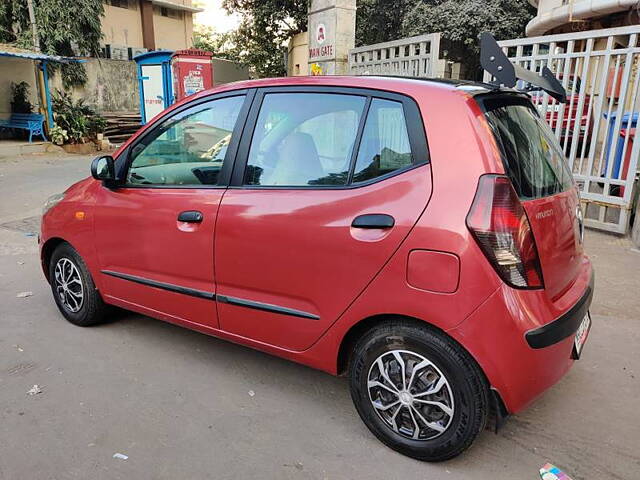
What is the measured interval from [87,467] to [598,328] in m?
3.37

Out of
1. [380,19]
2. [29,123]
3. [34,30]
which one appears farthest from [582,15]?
[34,30]

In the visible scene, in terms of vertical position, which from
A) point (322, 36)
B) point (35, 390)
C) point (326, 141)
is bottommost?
point (35, 390)

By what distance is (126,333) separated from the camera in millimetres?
3697

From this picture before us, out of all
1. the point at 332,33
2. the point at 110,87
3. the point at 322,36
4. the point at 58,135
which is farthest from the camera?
the point at 110,87

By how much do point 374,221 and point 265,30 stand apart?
2035 centimetres

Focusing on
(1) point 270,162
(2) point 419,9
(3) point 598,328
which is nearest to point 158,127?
(1) point 270,162

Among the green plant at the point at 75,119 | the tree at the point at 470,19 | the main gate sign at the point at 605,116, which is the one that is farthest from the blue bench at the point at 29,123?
the tree at the point at 470,19

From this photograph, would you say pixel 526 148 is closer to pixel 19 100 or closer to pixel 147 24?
pixel 19 100

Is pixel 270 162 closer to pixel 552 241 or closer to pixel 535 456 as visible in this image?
pixel 552 241

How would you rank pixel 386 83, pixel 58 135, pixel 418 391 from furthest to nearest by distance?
1. pixel 58 135
2. pixel 386 83
3. pixel 418 391

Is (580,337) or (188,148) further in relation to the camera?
(188,148)

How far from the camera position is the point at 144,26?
24109 millimetres

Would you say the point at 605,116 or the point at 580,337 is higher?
the point at 605,116

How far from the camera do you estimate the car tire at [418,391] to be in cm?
215
